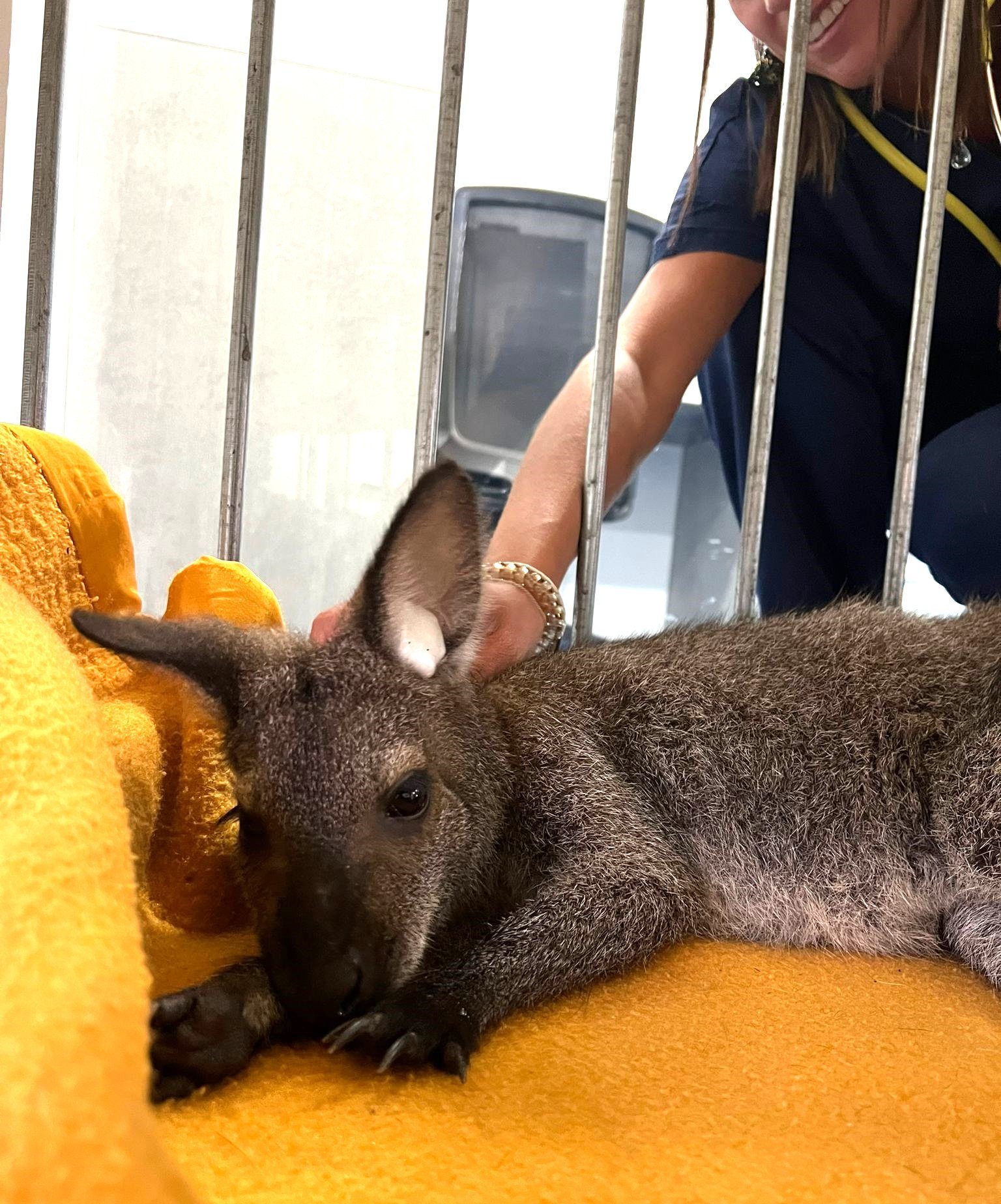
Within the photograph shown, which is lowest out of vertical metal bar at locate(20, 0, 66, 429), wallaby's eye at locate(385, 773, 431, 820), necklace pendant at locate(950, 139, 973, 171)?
wallaby's eye at locate(385, 773, 431, 820)

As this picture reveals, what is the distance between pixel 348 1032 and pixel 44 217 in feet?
4.95

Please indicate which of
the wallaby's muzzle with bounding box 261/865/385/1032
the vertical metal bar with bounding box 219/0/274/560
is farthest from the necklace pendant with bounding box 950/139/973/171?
the wallaby's muzzle with bounding box 261/865/385/1032

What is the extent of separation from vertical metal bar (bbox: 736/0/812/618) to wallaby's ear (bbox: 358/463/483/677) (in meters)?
0.74

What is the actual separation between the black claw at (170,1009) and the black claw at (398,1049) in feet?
0.66

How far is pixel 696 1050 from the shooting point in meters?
1.27

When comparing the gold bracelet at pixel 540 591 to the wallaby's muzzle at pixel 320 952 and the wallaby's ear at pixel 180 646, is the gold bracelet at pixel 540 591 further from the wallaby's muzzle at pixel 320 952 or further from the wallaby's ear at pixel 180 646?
the wallaby's muzzle at pixel 320 952

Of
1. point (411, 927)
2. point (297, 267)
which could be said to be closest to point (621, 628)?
point (297, 267)

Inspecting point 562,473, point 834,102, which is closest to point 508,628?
point 562,473

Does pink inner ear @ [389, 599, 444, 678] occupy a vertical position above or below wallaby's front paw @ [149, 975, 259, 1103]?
above

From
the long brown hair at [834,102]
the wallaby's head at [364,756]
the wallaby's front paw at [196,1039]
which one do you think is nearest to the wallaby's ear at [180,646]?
the wallaby's head at [364,756]

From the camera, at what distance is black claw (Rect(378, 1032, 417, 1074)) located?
115 cm

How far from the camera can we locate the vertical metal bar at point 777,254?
216 cm

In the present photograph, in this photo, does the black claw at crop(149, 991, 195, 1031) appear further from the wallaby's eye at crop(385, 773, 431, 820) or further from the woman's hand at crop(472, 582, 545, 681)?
the woman's hand at crop(472, 582, 545, 681)

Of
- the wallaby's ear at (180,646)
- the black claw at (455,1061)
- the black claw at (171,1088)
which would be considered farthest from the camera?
the wallaby's ear at (180,646)
